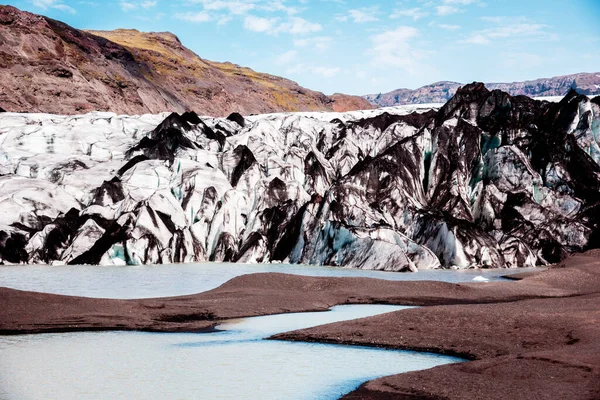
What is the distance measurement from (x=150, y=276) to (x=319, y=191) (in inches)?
1041

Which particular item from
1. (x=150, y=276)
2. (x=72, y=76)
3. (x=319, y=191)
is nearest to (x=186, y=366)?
(x=150, y=276)

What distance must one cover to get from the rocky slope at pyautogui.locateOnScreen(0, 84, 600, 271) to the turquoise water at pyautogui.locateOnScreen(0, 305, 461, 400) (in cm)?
2840

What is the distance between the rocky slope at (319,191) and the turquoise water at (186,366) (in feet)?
93.2

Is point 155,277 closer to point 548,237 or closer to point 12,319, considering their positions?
point 12,319

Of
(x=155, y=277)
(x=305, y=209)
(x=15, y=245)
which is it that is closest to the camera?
(x=155, y=277)

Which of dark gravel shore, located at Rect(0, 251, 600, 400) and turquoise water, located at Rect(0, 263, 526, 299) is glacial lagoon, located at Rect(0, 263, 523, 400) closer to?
dark gravel shore, located at Rect(0, 251, 600, 400)

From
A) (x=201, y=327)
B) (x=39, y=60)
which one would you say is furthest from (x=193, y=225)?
(x=39, y=60)

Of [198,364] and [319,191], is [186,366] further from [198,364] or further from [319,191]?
[319,191]

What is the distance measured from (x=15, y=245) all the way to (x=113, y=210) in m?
8.16

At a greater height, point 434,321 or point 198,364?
point 434,321

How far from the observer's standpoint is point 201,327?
24266mm

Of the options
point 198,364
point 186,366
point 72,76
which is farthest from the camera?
point 72,76

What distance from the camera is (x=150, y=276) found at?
41.7 m

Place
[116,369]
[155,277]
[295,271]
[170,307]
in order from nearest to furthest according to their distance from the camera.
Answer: [116,369] → [170,307] → [155,277] → [295,271]
